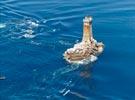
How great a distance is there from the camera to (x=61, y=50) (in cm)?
9962

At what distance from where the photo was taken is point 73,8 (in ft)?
408

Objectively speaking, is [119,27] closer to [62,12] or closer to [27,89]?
[62,12]

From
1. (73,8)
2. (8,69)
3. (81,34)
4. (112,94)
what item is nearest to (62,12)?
(73,8)

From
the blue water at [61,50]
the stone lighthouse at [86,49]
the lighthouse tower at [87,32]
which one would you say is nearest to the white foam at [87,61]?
the stone lighthouse at [86,49]

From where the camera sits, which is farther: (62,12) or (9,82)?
(62,12)

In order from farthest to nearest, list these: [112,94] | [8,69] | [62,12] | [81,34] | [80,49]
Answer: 1. [62,12]
2. [81,34]
3. [80,49]
4. [8,69]
5. [112,94]

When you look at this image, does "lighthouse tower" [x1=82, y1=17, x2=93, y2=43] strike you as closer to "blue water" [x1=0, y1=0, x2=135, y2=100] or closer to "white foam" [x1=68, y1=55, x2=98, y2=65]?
"blue water" [x1=0, y1=0, x2=135, y2=100]

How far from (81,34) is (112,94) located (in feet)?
86.6

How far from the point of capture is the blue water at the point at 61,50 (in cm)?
8525

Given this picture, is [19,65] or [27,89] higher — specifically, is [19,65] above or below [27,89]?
above

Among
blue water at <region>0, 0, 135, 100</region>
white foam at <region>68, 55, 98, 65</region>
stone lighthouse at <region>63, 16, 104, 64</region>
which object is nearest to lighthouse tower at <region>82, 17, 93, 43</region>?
stone lighthouse at <region>63, 16, 104, 64</region>

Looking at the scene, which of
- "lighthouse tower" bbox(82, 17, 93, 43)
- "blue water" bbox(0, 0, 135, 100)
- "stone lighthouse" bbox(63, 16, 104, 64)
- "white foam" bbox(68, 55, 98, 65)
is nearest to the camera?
"blue water" bbox(0, 0, 135, 100)

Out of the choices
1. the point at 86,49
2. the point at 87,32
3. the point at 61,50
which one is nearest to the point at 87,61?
the point at 86,49

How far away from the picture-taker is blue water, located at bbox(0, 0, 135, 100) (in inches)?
3356
